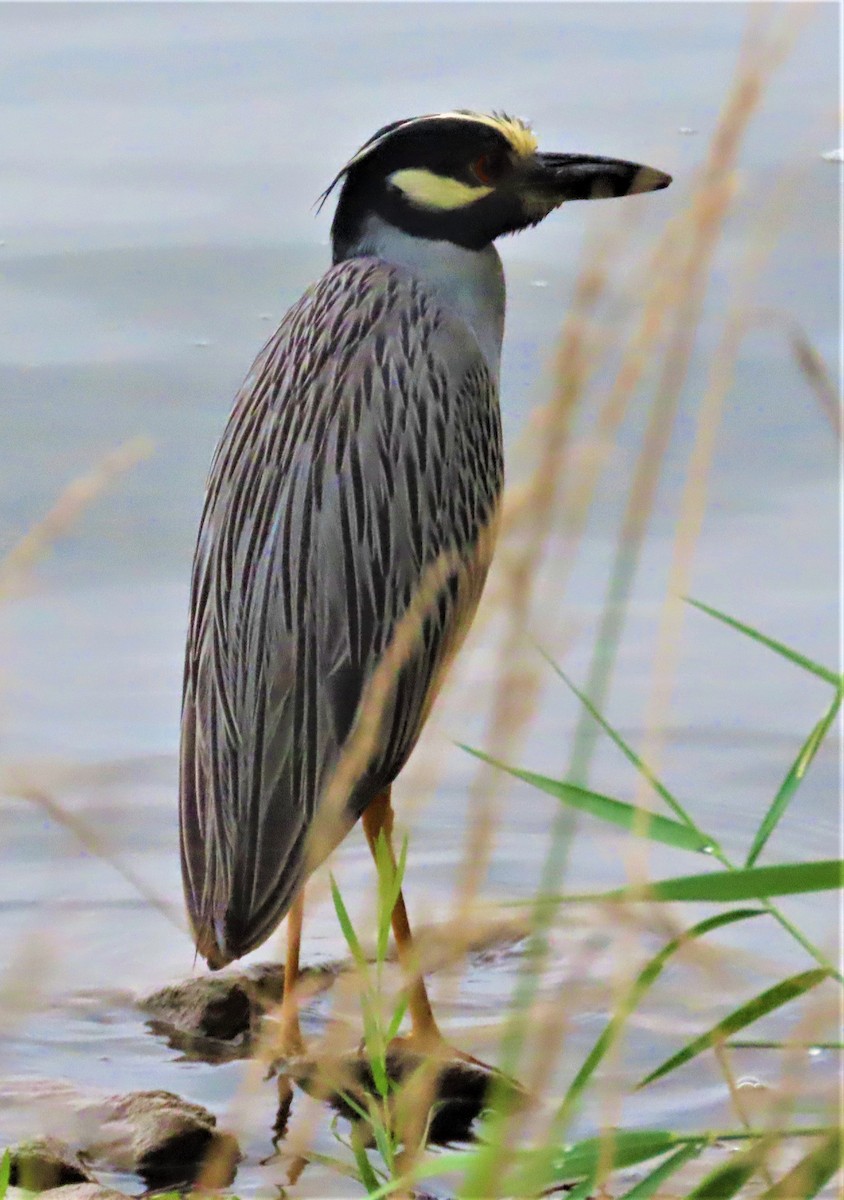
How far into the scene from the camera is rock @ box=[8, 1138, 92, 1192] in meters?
2.61

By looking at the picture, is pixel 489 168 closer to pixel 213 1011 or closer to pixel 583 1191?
pixel 213 1011

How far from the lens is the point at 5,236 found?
19.8 feet

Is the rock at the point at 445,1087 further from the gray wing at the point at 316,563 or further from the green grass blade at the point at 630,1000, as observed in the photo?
the green grass blade at the point at 630,1000

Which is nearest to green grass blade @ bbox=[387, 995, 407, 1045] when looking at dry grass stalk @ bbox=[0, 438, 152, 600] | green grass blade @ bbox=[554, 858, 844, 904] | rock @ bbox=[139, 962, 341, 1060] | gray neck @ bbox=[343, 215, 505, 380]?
green grass blade @ bbox=[554, 858, 844, 904]

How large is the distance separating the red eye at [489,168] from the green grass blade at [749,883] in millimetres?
2117

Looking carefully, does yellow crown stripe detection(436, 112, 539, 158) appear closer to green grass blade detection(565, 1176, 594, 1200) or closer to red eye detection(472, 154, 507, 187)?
red eye detection(472, 154, 507, 187)

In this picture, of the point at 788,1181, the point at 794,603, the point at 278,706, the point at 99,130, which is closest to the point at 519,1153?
the point at 788,1181

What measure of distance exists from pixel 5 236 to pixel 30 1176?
12.9ft

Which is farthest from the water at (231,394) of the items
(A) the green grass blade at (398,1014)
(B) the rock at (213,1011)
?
(A) the green grass blade at (398,1014)

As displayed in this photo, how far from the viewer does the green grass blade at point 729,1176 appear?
173 centimetres

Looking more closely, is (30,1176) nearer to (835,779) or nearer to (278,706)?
(278,706)

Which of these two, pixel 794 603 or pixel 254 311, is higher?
pixel 254 311

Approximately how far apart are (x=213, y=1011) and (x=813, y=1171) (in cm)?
180

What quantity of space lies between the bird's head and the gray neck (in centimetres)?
2
